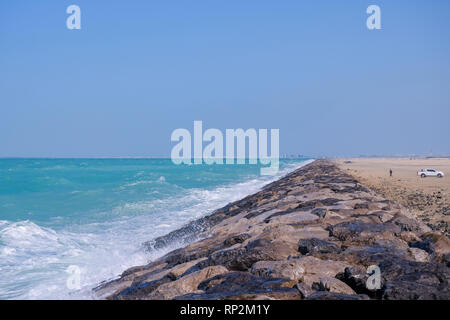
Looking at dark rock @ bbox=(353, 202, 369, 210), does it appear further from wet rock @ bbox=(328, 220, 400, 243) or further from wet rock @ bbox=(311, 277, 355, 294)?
wet rock @ bbox=(311, 277, 355, 294)

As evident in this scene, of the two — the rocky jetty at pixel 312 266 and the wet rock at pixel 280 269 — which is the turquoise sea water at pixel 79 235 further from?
the wet rock at pixel 280 269

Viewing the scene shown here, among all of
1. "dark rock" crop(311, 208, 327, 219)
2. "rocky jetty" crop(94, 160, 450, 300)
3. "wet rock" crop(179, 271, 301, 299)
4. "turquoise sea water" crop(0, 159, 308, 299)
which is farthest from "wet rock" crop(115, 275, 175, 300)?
"dark rock" crop(311, 208, 327, 219)

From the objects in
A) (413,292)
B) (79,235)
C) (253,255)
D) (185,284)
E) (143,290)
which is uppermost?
(413,292)

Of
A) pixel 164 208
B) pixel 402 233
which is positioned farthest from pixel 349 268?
pixel 164 208

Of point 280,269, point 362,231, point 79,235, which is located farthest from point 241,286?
point 79,235

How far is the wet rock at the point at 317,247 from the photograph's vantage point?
4.34 metres

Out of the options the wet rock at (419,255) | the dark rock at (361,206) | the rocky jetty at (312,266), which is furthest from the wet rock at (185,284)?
the dark rock at (361,206)

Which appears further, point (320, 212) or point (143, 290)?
point (320, 212)

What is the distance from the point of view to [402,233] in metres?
5.14

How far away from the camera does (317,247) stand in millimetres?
4379

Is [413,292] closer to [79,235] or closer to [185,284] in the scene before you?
[185,284]

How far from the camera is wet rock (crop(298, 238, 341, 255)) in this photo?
4344 millimetres
